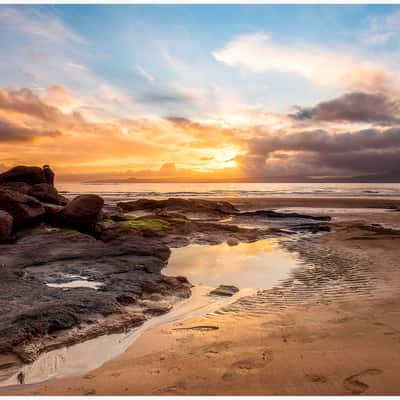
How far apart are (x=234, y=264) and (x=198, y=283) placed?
2.58 metres

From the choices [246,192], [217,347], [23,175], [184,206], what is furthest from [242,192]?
[217,347]

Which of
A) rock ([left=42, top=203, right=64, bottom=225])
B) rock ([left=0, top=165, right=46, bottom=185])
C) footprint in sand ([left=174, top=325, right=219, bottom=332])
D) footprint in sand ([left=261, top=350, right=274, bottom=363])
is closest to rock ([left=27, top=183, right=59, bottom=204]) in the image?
rock ([left=0, top=165, right=46, bottom=185])

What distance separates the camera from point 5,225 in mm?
14227

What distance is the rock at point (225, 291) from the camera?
27.5 feet

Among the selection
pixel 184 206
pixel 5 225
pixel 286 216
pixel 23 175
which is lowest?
pixel 286 216

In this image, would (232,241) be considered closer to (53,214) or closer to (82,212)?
(82,212)

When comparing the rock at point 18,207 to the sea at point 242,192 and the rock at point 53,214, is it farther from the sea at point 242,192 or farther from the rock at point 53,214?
the sea at point 242,192

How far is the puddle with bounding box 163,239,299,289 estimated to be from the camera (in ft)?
31.8

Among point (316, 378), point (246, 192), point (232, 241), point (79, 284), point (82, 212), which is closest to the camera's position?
point (316, 378)

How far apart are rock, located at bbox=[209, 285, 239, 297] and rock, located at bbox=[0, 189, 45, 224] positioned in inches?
443

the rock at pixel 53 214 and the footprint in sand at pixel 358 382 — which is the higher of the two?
the rock at pixel 53 214

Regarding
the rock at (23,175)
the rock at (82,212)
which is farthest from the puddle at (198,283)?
the rock at (23,175)

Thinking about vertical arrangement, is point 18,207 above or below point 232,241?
above

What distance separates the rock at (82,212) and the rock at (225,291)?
33.1ft
